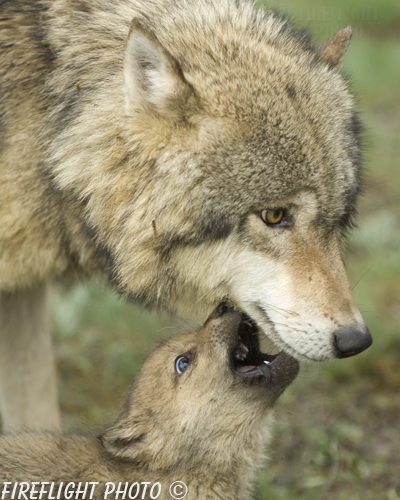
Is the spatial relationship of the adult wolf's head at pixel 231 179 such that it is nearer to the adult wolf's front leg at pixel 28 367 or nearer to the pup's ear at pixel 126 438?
the pup's ear at pixel 126 438

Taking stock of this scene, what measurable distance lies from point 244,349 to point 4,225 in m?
1.40

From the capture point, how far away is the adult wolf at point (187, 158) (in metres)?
2.86

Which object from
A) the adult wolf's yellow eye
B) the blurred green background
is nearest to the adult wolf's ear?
the adult wolf's yellow eye

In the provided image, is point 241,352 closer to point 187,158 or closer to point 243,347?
point 243,347

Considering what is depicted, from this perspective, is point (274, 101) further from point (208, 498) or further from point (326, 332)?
point (208, 498)

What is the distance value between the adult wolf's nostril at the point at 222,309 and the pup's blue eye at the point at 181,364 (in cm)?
27

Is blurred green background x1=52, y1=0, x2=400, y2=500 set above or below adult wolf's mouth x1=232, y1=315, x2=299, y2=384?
below

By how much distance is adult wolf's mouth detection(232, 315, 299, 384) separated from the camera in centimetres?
311

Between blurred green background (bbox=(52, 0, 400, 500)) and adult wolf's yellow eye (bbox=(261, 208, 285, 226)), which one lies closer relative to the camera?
adult wolf's yellow eye (bbox=(261, 208, 285, 226))

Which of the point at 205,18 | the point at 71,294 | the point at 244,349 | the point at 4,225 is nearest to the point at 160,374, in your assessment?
the point at 244,349

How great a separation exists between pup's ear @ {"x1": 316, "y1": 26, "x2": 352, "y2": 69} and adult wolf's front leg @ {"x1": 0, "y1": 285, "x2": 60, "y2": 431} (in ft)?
7.82

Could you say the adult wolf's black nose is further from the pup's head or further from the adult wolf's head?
the pup's head

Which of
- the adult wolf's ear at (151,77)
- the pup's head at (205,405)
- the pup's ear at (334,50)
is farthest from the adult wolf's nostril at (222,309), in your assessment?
the pup's ear at (334,50)

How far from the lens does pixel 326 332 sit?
9.15 ft
